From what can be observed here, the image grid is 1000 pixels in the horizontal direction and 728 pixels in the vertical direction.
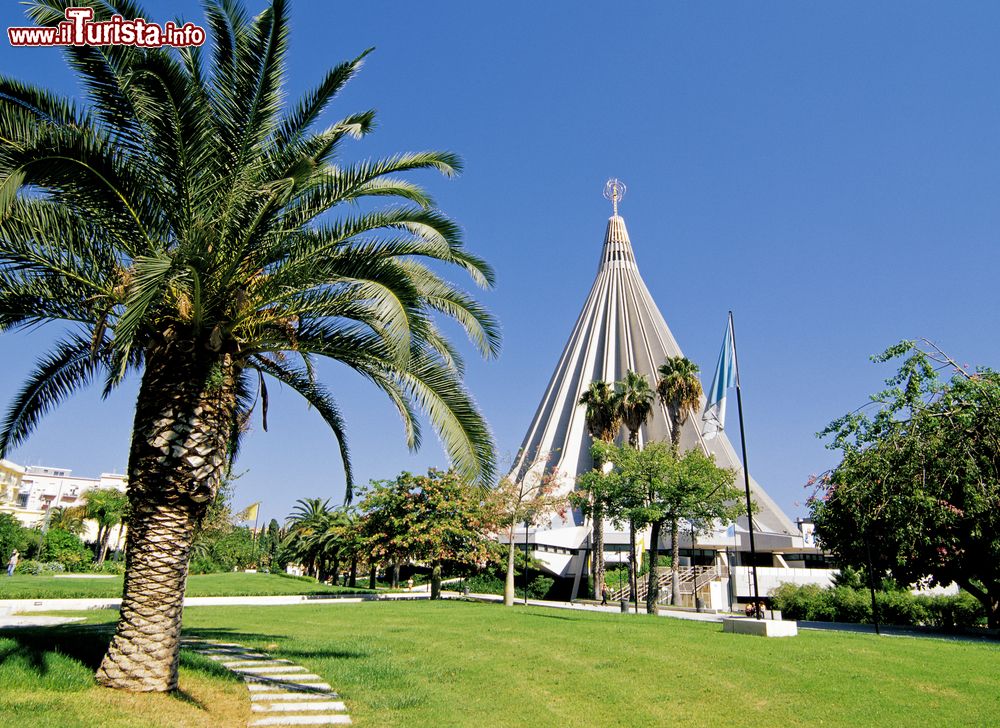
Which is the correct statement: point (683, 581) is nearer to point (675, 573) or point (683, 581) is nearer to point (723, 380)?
point (675, 573)

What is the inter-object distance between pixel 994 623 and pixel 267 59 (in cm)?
2383

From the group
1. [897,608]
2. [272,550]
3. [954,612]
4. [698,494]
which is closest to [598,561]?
[698,494]

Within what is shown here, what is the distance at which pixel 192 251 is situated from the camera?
662cm

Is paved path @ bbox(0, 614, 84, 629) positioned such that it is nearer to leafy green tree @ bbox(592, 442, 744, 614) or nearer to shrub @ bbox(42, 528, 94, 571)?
leafy green tree @ bbox(592, 442, 744, 614)

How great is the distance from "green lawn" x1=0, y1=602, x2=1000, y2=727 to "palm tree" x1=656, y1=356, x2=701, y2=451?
20.2m

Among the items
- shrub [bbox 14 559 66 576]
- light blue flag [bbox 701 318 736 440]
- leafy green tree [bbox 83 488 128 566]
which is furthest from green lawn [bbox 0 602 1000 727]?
leafy green tree [bbox 83 488 128 566]

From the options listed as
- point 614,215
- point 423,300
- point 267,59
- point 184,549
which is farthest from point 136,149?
point 614,215

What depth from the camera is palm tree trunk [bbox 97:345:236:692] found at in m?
6.80

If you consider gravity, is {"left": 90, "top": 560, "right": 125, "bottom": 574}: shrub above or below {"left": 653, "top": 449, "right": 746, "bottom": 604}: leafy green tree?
below

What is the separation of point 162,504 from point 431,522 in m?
21.3

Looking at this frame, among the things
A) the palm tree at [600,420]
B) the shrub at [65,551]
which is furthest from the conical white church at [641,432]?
the shrub at [65,551]

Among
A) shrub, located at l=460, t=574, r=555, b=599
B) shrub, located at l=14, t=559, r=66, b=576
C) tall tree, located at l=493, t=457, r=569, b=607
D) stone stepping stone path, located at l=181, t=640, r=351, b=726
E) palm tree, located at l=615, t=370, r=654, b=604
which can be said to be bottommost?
shrub, located at l=14, t=559, r=66, b=576

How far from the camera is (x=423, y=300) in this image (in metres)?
8.70

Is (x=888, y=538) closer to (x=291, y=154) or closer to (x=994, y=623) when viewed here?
(x=994, y=623)
